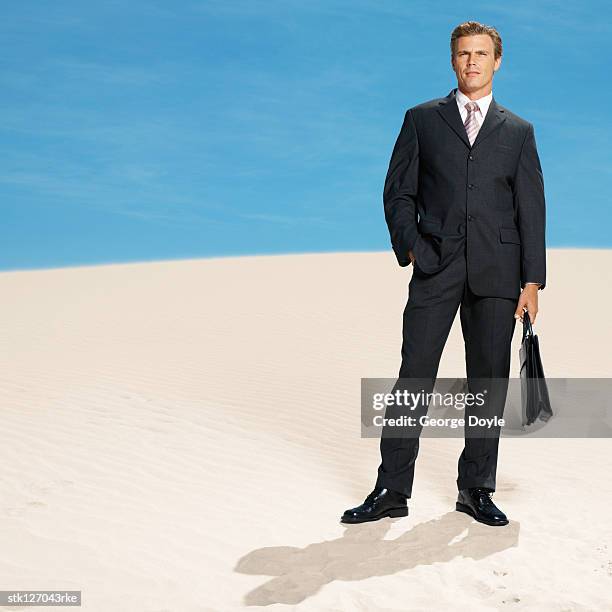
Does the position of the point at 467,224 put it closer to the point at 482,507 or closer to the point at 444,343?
the point at 444,343

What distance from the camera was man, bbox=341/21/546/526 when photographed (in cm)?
462

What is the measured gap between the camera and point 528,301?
4.75 metres

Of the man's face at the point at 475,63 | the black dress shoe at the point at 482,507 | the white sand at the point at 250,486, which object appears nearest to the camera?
the white sand at the point at 250,486

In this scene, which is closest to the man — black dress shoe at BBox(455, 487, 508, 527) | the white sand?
black dress shoe at BBox(455, 487, 508, 527)

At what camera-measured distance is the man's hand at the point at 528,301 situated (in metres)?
4.73

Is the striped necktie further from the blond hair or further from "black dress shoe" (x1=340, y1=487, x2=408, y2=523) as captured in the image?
"black dress shoe" (x1=340, y1=487, x2=408, y2=523)

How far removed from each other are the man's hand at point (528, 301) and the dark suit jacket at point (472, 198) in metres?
0.04

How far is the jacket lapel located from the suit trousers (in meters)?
0.60

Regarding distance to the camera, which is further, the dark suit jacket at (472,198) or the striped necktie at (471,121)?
the striped necktie at (471,121)

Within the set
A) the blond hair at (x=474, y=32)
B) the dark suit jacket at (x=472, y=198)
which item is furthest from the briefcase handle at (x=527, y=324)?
the blond hair at (x=474, y=32)

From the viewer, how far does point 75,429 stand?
7.45m

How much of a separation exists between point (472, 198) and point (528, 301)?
2.08 ft

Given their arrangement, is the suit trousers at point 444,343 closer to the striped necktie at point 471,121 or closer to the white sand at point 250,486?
the white sand at point 250,486

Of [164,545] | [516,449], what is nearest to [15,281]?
[516,449]
